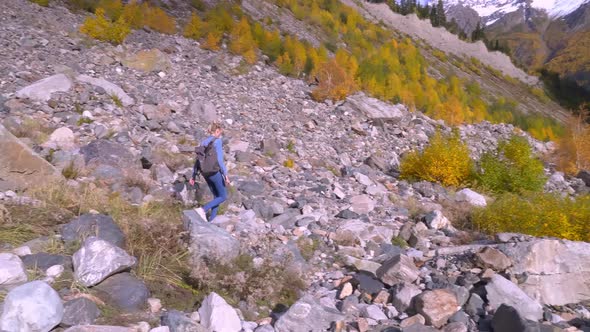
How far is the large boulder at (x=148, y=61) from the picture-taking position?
11469mm

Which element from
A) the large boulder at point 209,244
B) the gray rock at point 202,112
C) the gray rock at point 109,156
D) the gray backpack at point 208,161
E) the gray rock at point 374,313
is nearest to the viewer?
the gray rock at point 374,313

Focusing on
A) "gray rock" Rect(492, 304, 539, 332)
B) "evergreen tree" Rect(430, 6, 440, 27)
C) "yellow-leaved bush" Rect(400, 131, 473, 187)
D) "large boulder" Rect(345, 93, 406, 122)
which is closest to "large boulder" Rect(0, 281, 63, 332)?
"gray rock" Rect(492, 304, 539, 332)

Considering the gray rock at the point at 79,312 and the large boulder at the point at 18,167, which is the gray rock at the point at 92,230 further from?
the large boulder at the point at 18,167

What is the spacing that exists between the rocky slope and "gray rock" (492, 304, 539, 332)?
0.04 ft

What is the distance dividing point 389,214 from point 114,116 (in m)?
5.13

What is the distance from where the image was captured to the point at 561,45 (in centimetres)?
16725

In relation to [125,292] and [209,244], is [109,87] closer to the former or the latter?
[209,244]

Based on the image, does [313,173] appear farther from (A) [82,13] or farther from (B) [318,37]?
(B) [318,37]

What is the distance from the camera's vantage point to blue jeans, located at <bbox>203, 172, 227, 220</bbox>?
5.55m

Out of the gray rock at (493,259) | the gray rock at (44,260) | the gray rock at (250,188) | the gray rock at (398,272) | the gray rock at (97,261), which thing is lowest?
the gray rock at (250,188)

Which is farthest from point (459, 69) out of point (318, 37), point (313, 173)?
point (313, 173)

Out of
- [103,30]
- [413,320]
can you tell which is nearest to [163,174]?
[413,320]

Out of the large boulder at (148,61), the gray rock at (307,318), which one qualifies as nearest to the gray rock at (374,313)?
the gray rock at (307,318)

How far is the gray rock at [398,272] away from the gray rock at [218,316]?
165 cm
